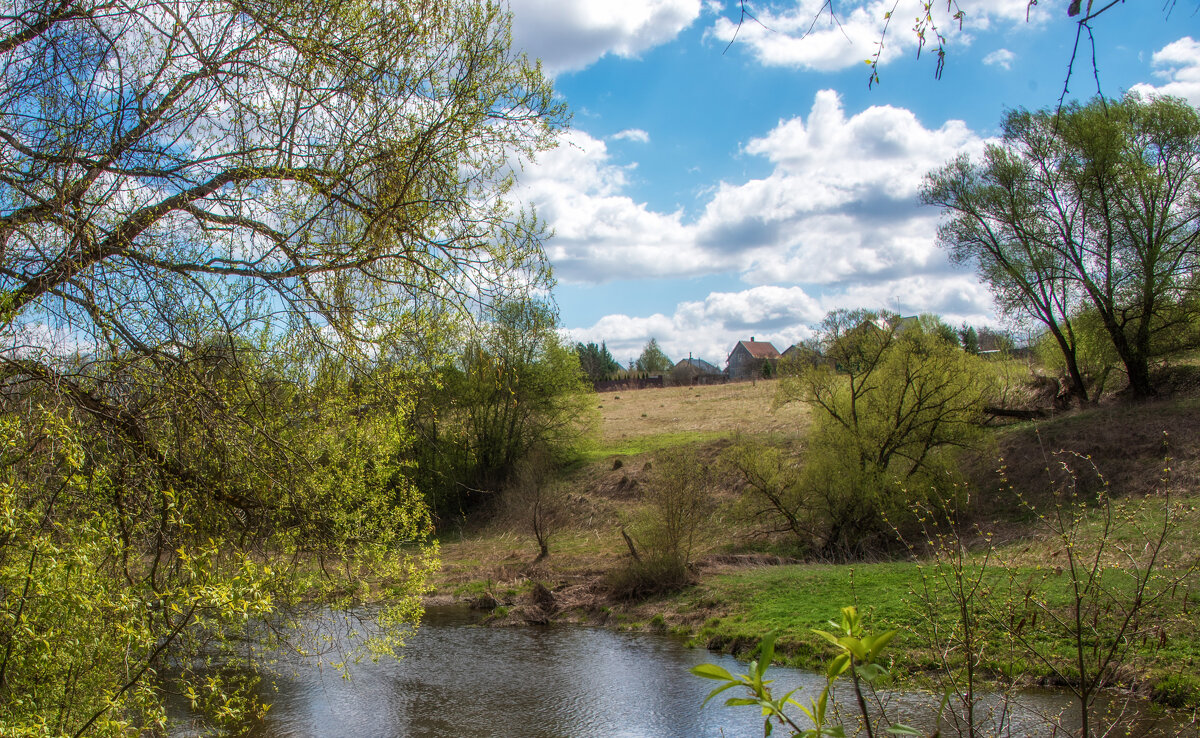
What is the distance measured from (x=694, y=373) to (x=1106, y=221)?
214 ft

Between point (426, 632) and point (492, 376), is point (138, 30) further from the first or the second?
point (426, 632)

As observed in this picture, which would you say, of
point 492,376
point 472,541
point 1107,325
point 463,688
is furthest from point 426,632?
point 1107,325

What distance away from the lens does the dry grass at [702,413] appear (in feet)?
118

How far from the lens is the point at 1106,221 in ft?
82.4

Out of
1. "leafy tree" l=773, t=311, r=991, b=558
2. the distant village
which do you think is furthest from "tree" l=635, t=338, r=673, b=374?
"leafy tree" l=773, t=311, r=991, b=558

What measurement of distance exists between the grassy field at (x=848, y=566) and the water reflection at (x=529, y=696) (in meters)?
1.20

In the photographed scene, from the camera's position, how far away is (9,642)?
4.15 meters

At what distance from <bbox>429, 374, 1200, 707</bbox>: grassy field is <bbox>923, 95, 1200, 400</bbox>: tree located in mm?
Result: 3040

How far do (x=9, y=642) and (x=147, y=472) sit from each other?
3.85ft

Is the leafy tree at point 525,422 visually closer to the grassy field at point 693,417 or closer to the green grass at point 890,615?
the grassy field at point 693,417

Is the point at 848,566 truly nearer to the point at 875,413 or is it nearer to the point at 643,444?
the point at 875,413

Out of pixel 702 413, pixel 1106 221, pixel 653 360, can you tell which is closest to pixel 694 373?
pixel 653 360

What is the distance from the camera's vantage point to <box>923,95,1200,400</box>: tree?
24.5 m

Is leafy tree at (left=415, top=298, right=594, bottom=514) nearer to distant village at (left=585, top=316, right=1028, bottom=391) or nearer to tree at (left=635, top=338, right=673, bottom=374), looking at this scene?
distant village at (left=585, top=316, right=1028, bottom=391)
